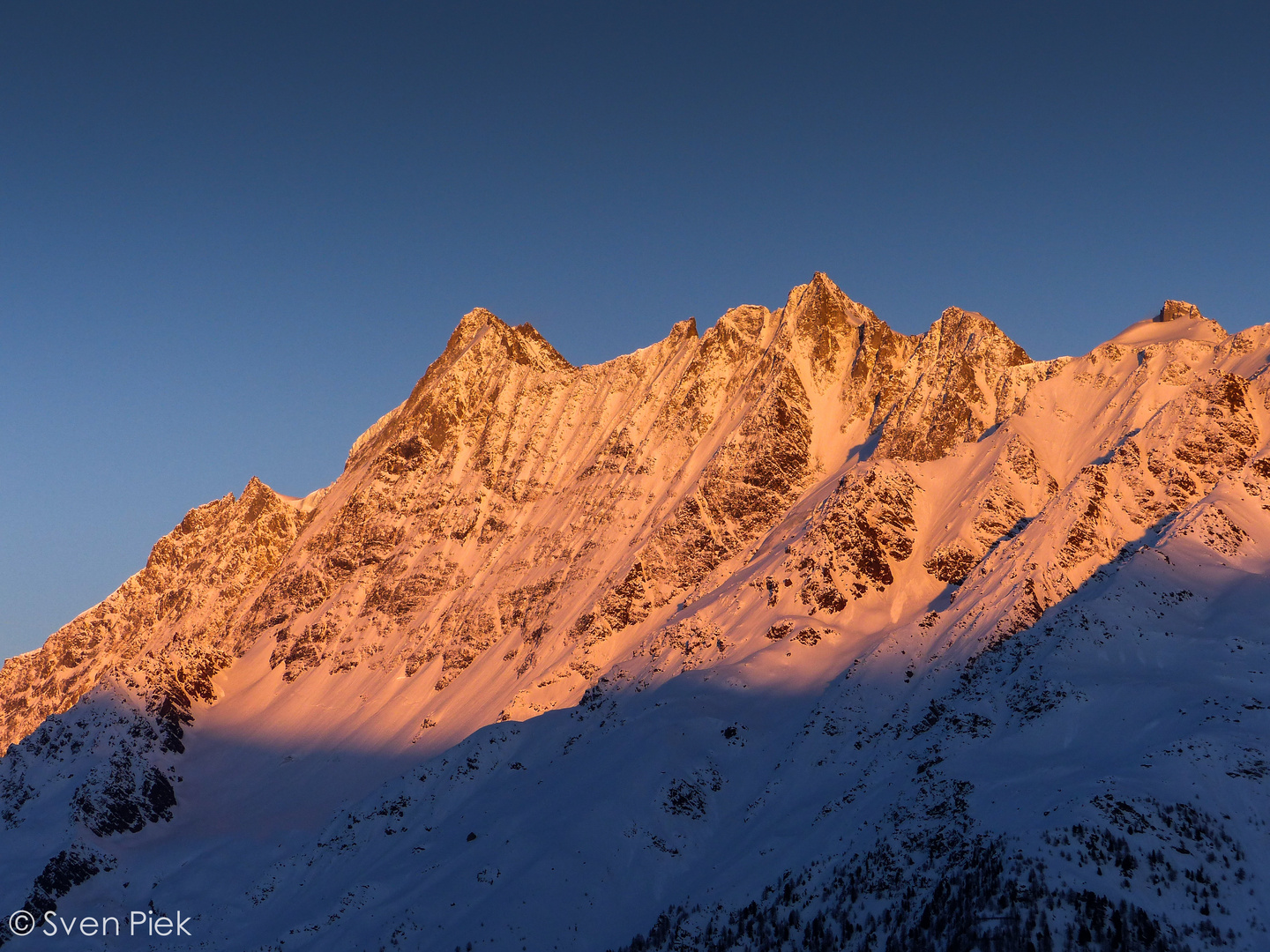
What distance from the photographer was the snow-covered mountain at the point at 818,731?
255 feet

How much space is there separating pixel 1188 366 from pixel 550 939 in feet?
393

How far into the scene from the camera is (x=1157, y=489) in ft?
Result: 474

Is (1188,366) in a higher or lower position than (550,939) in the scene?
higher

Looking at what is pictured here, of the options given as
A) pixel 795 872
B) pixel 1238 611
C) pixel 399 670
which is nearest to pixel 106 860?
pixel 399 670

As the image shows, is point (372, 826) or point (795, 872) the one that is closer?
point (795, 872)

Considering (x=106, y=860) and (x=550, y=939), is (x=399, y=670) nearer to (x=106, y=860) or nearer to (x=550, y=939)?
(x=106, y=860)

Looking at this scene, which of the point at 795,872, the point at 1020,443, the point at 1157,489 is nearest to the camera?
the point at 795,872

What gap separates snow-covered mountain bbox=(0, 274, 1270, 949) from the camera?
77750mm

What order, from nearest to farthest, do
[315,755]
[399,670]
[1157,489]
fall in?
[1157,489] → [315,755] → [399,670]

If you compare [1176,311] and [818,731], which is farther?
[1176,311]

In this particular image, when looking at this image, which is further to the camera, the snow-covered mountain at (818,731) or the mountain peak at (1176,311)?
Answer: the mountain peak at (1176,311)

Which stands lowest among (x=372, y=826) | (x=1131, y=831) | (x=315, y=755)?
(x=1131, y=831)

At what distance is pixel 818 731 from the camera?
121m

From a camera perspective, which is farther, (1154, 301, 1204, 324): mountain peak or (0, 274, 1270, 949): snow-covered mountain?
(1154, 301, 1204, 324): mountain peak
